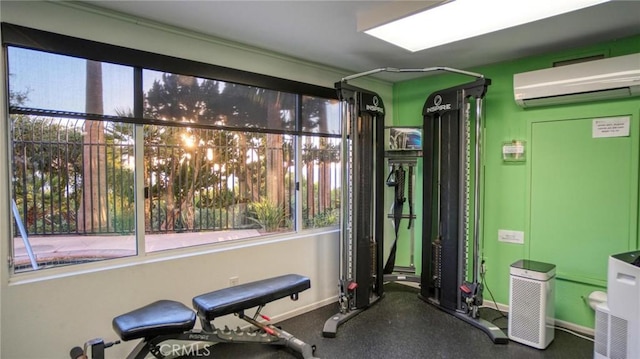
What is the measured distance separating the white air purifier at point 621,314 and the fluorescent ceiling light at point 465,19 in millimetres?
1598

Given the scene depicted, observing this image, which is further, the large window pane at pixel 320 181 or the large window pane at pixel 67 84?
the large window pane at pixel 320 181

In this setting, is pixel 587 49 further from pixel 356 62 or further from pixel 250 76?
pixel 250 76

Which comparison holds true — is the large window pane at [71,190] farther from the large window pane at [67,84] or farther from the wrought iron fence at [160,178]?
the large window pane at [67,84]

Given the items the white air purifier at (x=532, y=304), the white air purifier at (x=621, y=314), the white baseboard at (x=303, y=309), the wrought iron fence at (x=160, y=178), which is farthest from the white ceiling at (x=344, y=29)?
the white baseboard at (x=303, y=309)

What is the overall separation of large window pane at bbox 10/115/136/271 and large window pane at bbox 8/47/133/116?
11 cm

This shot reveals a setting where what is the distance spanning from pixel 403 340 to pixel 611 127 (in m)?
2.36

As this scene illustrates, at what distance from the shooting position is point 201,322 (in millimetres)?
2291

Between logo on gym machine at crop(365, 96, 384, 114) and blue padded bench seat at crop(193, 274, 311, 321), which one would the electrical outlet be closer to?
logo on gym machine at crop(365, 96, 384, 114)

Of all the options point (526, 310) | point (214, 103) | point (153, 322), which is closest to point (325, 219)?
point (214, 103)

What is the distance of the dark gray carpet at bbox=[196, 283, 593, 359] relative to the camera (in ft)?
8.36

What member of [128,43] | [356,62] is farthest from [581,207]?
[128,43]

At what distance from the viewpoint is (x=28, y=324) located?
2.00 m

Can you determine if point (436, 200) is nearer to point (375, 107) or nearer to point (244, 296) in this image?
point (375, 107)

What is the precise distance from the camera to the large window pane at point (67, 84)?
2.01 metres
